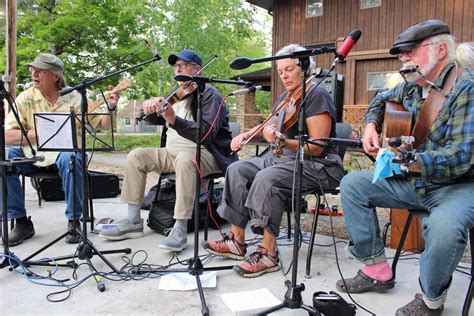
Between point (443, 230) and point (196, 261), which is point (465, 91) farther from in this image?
point (196, 261)

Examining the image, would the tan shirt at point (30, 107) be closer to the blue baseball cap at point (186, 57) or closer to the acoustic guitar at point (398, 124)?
the blue baseball cap at point (186, 57)

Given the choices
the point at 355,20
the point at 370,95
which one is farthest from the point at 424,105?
the point at 355,20

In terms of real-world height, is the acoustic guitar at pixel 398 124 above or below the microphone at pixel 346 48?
below

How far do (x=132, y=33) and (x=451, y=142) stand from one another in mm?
11526

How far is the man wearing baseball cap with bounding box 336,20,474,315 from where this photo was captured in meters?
1.73

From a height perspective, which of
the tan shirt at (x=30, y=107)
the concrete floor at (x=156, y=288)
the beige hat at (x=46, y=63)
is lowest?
the concrete floor at (x=156, y=288)

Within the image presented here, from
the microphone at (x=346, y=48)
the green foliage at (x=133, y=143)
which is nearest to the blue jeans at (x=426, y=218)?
the microphone at (x=346, y=48)

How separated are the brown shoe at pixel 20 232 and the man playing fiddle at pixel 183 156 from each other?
0.60 meters

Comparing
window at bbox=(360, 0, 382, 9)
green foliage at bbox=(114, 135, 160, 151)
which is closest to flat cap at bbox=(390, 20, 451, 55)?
window at bbox=(360, 0, 382, 9)

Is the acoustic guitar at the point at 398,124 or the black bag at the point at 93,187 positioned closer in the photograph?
the acoustic guitar at the point at 398,124

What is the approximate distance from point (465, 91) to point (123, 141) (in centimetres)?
1294

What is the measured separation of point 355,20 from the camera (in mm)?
10406

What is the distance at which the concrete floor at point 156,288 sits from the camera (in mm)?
1974

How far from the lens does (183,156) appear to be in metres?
2.83
